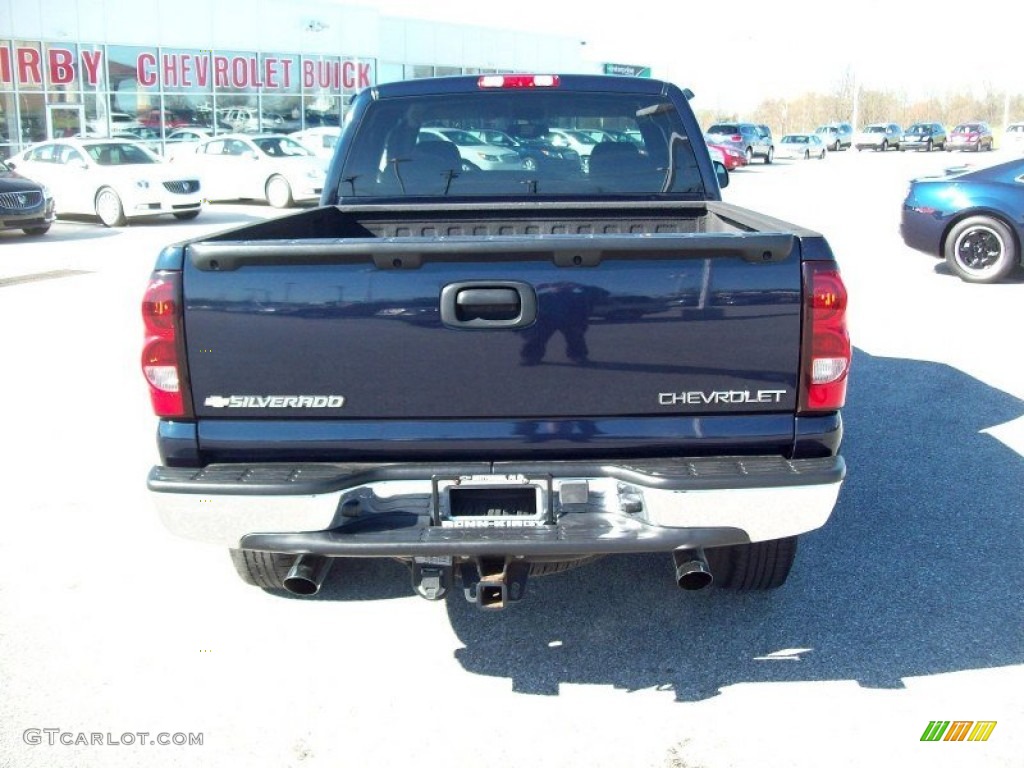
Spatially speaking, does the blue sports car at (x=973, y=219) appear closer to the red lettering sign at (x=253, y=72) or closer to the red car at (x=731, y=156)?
the red car at (x=731, y=156)

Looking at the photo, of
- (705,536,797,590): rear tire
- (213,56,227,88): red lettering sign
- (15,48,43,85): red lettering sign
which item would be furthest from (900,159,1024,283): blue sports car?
(213,56,227,88): red lettering sign

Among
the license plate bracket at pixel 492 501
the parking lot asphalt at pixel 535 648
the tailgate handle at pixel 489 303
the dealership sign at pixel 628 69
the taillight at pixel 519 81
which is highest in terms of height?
the dealership sign at pixel 628 69

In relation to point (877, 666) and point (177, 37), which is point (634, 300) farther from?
point (177, 37)

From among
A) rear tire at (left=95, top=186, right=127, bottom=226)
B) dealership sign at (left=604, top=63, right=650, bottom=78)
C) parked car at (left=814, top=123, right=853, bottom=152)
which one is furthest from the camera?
dealership sign at (left=604, top=63, right=650, bottom=78)

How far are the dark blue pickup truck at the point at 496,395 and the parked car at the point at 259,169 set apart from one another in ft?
62.5

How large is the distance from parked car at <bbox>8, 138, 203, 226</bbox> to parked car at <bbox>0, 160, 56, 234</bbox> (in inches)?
63.6

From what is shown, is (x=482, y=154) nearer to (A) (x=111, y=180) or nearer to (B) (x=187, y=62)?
(A) (x=111, y=180)

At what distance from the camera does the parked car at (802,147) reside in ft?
169

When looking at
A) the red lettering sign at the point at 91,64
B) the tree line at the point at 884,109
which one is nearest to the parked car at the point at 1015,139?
the red lettering sign at the point at 91,64

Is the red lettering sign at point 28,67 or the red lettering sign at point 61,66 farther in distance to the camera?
the red lettering sign at point 61,66

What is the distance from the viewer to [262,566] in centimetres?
423

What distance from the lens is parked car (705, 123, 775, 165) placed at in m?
42.8

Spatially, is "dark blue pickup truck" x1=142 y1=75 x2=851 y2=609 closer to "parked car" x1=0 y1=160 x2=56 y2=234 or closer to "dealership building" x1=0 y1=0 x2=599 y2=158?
"parked car" x1=0 y1=160 x2=56 y2=234

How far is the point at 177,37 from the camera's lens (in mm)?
33938
